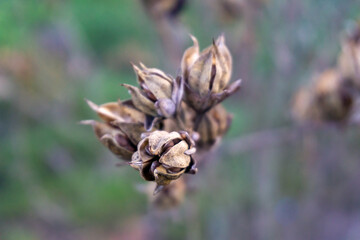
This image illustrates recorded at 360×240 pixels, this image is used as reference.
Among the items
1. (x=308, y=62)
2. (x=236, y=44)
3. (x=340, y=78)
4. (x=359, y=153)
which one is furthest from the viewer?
(x=359, y=153)

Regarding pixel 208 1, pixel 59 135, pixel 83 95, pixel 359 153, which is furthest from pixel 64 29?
pixel 359 153

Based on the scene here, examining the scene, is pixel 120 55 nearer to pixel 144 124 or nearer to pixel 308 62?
pixel 308 62

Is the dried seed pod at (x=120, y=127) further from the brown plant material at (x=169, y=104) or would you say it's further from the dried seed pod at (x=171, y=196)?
the dried seed pod at (x=171, y=196)

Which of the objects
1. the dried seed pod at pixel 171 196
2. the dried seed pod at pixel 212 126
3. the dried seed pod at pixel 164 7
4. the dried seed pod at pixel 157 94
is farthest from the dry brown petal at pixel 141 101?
the dried seed pod at pixel 164 7

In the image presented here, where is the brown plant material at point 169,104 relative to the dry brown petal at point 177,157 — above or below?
above

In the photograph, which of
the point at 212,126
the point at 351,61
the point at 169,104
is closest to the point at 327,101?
the point at 351,61

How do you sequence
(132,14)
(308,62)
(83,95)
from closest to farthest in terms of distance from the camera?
(308,62) → (83,95) → (132,14)
